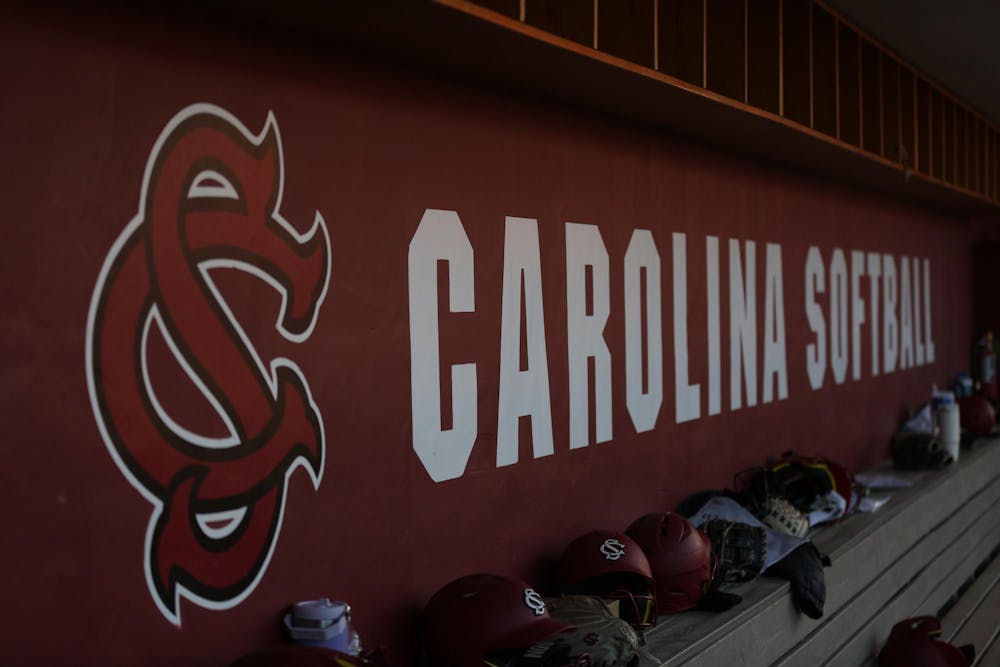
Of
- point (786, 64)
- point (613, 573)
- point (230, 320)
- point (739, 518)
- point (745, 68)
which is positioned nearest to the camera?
point (230, 320)

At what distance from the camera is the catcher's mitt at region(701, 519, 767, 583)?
10.2 ft

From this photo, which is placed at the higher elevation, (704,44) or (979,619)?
(704,44)

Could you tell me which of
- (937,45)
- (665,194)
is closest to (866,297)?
(937,45)

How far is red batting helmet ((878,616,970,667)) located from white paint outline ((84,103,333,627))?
91.3 inches

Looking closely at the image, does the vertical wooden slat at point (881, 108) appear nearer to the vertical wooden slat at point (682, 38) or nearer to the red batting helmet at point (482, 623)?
the vertical wooden slat at point (682, 38)

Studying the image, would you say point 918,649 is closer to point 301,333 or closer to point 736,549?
point 736,549

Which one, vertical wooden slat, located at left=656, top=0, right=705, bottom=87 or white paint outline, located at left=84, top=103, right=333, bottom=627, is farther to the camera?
vertical wooden slat, located at left=656, top=0, right=705, bottom=87


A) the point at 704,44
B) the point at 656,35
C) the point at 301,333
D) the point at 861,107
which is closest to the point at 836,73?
the point at 861,107

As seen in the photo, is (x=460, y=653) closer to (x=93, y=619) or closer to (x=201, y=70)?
(x=93, y=619)

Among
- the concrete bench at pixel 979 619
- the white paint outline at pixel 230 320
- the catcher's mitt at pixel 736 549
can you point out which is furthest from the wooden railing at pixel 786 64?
the concrete bench at pixel 979 619

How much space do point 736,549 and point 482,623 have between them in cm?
126

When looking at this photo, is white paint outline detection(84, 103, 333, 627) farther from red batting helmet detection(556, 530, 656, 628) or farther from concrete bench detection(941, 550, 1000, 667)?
concrete bench detection(941, 550, 1000, 667)

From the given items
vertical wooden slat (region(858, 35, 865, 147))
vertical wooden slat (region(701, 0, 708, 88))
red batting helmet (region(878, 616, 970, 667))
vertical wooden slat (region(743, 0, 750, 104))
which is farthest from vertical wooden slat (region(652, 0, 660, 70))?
red batting helmet (region(878, 616, 970, 667))

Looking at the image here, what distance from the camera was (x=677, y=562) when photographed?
9.23ft
